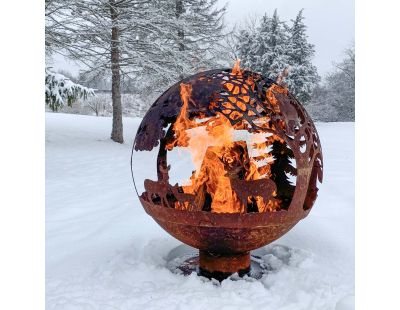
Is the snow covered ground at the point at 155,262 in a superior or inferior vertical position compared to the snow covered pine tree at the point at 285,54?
inferior

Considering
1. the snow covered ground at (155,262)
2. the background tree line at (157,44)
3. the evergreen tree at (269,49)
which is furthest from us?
the evergreen tree at (269,49)

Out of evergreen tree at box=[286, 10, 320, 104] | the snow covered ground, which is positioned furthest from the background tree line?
the snow covered ground

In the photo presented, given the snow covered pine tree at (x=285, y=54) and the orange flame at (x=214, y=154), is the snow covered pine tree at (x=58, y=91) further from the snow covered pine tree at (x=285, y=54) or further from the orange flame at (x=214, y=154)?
the snow covered pine tree at (x=285, y=54)

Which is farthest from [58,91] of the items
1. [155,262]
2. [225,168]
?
[225,168]

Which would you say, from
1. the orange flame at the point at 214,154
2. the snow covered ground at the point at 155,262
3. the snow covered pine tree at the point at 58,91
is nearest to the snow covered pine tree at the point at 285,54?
the snow covered pine tree at the point at 58,91

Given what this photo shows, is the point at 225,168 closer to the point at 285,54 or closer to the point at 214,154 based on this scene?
the point at 214,154

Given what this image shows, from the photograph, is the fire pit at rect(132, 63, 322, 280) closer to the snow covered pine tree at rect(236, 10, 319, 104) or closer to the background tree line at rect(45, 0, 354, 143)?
the background tree line at rect(45, 0, 354, 143)

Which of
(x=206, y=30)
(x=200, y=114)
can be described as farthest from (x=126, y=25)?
(x=200, y=114)

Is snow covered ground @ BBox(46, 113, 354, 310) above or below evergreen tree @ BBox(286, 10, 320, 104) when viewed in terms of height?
below

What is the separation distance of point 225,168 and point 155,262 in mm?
1084

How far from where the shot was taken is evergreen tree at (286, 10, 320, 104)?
2269cm

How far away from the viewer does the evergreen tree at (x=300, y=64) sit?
22688mm

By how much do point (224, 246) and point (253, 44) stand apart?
2181cm

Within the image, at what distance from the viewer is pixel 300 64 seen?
923 inches
